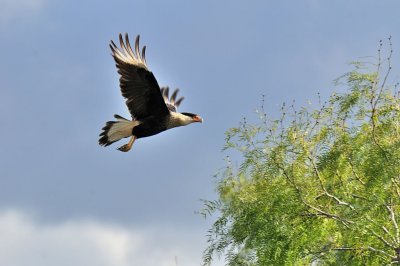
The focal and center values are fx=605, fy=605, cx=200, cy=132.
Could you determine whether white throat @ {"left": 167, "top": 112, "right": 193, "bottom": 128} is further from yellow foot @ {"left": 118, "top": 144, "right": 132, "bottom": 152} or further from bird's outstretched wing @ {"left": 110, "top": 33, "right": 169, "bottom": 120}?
yellow foot @ {"left": 118, "top": 144, "right": 132, "bottom": 152}

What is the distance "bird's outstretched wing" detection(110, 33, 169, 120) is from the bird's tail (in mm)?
192

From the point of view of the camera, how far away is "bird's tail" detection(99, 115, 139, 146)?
1109 cm

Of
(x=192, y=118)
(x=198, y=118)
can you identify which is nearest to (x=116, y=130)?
(x=192, y=118)

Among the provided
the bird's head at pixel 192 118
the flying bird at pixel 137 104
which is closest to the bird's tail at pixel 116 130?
the flying bird at pixel 137 104

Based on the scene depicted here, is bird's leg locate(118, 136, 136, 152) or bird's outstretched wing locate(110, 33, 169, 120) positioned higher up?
bird's outstretched wing locate(110, 33, 169, 120)

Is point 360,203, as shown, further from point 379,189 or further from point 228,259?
point 228,259

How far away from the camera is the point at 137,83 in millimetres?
10695

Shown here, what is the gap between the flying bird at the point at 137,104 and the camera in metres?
10.6

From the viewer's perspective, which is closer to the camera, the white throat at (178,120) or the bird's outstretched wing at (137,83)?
the bird's outstretched wing at (137,83)

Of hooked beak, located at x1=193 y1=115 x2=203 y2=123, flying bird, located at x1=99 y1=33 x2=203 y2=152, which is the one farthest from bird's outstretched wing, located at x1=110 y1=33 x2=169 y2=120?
hooked beak, located at x1=193 y1=115 x2=203 y2=123

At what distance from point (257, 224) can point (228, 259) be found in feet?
5.84

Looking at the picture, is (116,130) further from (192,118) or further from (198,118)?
(198,118)

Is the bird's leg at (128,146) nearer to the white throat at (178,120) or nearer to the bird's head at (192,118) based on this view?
the white throat at (178,120)

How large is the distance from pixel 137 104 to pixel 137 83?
1.35 feet
